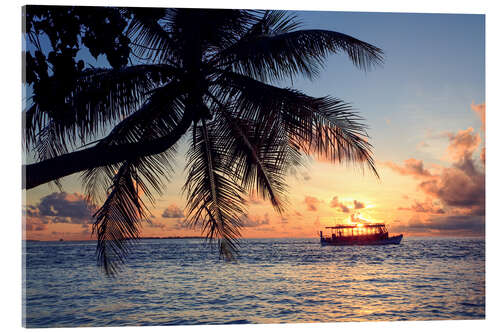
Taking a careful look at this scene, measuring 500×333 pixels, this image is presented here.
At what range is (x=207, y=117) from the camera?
384 cm

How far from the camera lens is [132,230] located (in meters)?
4.41

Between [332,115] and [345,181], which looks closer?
[332,115]

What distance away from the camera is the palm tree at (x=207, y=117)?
377 cm

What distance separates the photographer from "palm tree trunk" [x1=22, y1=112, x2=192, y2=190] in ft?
9.67

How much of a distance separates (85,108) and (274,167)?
1622 millimetres

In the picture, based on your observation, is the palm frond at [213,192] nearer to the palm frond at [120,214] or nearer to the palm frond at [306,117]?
the palm frond at [120,214]

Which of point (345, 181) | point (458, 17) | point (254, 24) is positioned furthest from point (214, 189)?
point (458, 17)

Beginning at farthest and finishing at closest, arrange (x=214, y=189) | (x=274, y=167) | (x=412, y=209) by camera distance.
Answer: (x=412, y=209), (x=214, y=189), (x=274, y=167)

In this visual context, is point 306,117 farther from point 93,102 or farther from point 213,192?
point 93,102

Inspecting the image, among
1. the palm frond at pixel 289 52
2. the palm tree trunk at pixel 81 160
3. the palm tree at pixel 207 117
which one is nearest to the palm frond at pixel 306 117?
the palm tree at pixel 207 117

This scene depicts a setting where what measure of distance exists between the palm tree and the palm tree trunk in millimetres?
10

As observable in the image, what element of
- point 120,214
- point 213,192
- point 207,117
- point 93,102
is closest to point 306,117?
point 207,117

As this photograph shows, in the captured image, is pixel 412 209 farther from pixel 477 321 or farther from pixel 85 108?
pixel 85 108
